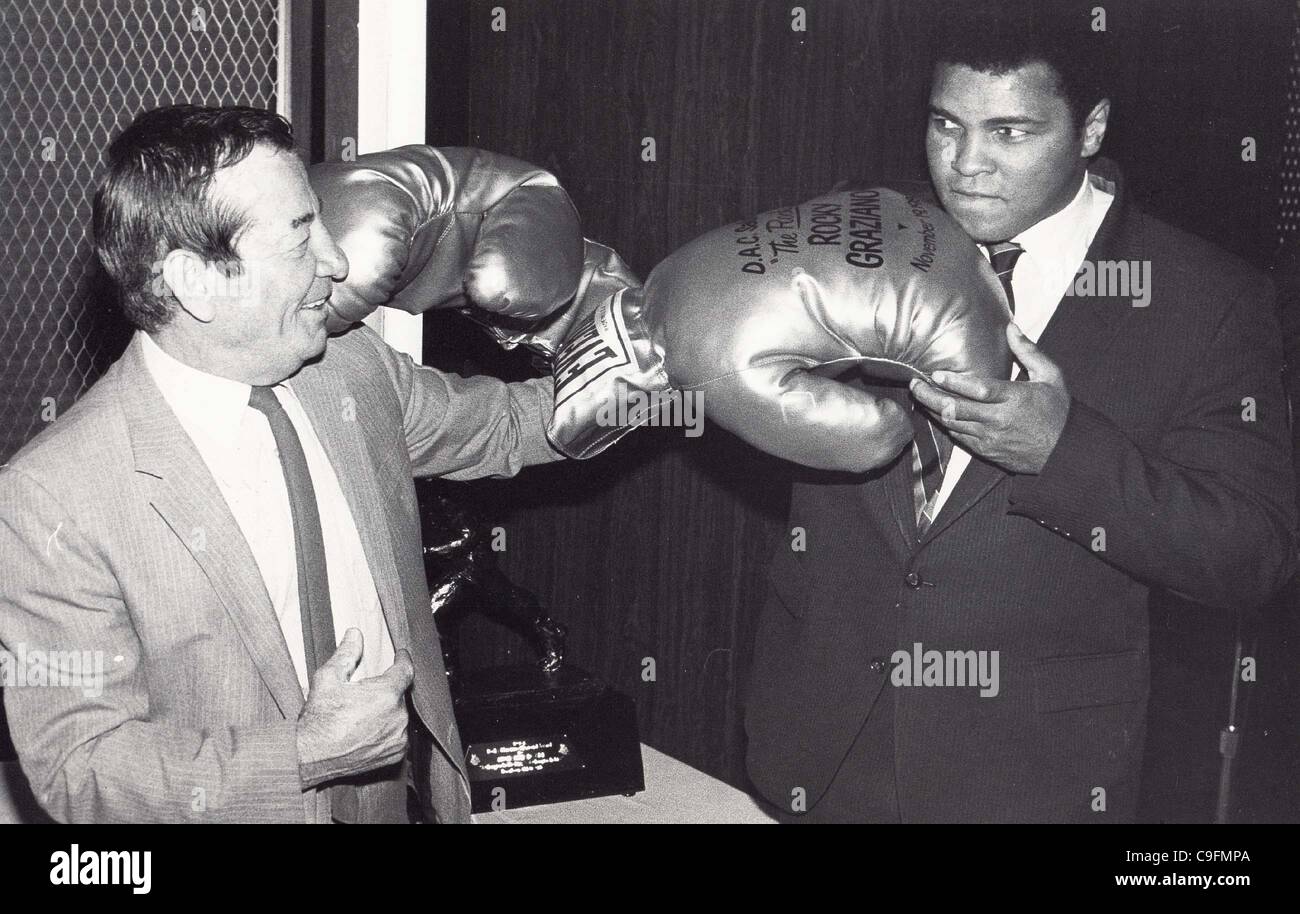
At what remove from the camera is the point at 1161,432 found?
1470mm

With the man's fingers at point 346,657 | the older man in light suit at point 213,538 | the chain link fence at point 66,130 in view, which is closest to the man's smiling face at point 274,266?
the older man in light suit at point 213,538

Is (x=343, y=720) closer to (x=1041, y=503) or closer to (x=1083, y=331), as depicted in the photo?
(x=1041, y=503)

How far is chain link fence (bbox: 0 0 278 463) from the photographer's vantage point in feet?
9.32

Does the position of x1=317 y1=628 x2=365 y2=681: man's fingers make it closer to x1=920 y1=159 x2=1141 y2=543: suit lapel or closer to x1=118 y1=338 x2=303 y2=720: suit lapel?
x1=118 y1=338 x2=303 y2=720: suit lapel

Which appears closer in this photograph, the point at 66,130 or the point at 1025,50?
the point at 1025,50

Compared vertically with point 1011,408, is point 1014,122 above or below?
above

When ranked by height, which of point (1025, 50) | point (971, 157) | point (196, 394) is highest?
point (1025, 50)

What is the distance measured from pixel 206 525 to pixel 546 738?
A: 5.02ft

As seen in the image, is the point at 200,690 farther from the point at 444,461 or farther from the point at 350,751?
the point at 444,461

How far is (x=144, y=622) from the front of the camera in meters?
1.31
